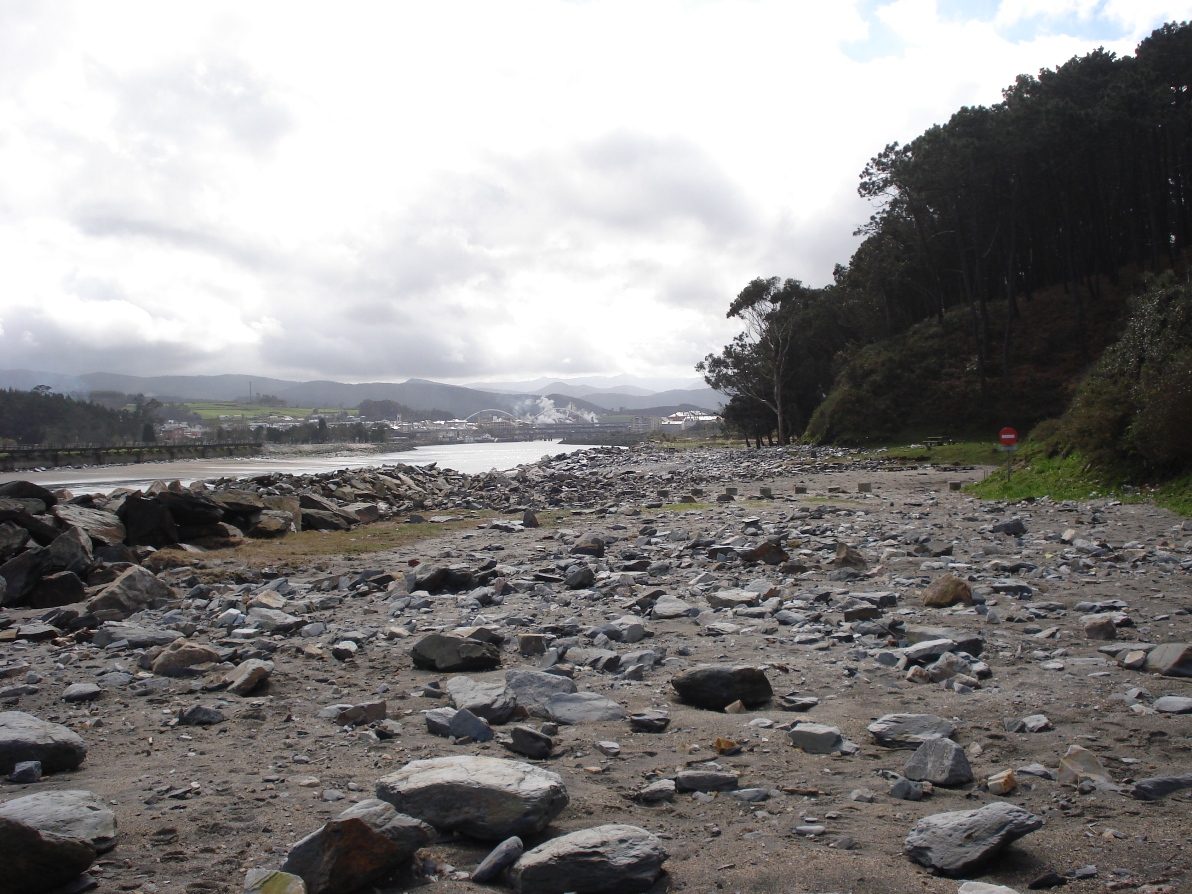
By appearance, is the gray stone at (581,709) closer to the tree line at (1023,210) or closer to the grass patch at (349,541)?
the grass patch at (349,541)

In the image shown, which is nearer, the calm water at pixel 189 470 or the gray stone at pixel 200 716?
the gray stone at pixel 200 716

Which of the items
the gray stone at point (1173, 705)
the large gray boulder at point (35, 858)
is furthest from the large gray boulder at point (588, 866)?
the gray stone at point (1173, 705)

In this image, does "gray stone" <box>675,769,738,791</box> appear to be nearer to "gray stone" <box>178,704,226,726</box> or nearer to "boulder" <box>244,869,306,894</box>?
"boulder" <box>244,869,306,894</box>

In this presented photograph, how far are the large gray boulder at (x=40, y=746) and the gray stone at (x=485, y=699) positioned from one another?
2.09 meters

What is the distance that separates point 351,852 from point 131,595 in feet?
25.3

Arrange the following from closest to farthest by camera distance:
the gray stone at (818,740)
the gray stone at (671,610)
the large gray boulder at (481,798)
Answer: the large gray boulder at (481,798) < the gray stone at (818,740) < the gray stone at (671,610)

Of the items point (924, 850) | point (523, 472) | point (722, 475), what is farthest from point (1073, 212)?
point (924, 850)

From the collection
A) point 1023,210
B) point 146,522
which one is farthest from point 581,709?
point 1023,210

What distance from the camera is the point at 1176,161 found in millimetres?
46094

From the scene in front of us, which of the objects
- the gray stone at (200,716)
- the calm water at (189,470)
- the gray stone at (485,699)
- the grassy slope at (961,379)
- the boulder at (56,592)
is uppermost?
the grassy slope at (961,379)

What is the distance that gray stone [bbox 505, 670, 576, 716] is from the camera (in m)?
4.93

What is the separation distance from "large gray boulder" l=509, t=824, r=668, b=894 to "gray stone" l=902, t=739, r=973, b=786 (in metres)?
1.51

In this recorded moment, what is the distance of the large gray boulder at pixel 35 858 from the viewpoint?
2777 millimetres

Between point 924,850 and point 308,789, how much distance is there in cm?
281
